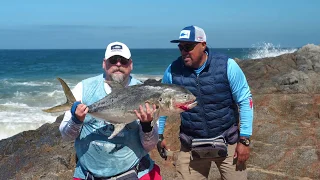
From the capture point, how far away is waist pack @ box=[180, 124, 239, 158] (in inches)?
169

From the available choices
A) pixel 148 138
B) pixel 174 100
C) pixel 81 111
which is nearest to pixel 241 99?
pixel 174 100

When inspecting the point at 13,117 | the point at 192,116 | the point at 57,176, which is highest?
the point at 192,116

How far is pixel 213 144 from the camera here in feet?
14.0

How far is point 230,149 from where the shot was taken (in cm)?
441

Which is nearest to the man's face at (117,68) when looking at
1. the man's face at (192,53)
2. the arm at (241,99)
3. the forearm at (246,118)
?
the man's face at (192,53)

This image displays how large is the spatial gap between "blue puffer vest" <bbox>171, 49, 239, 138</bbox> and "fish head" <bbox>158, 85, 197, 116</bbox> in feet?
2.00

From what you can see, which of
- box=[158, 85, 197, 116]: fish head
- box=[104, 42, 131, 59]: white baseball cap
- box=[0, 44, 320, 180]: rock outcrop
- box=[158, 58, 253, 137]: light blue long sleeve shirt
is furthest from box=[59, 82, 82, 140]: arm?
box=[0, 44, 320, 180]: rock outcrop

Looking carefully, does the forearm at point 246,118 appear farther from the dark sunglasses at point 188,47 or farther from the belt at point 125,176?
the belt at point 125,176

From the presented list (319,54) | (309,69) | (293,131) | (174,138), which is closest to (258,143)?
(293,131)

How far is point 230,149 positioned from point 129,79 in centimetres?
146

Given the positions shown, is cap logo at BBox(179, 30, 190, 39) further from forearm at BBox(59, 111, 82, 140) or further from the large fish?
forearm at BBox(59, 111, 82, 140)

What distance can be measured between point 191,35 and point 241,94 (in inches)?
30.3

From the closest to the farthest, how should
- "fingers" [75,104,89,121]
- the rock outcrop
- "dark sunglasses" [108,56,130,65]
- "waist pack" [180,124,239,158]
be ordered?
1. "fingers" [75,104,89,121]
2. "dark sunglasses" [108,56,130,65]
3. "waist pack" [180,124,239,158]
4. the rock outcrop

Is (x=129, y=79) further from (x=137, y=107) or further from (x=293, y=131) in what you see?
(x=293, y=131)
